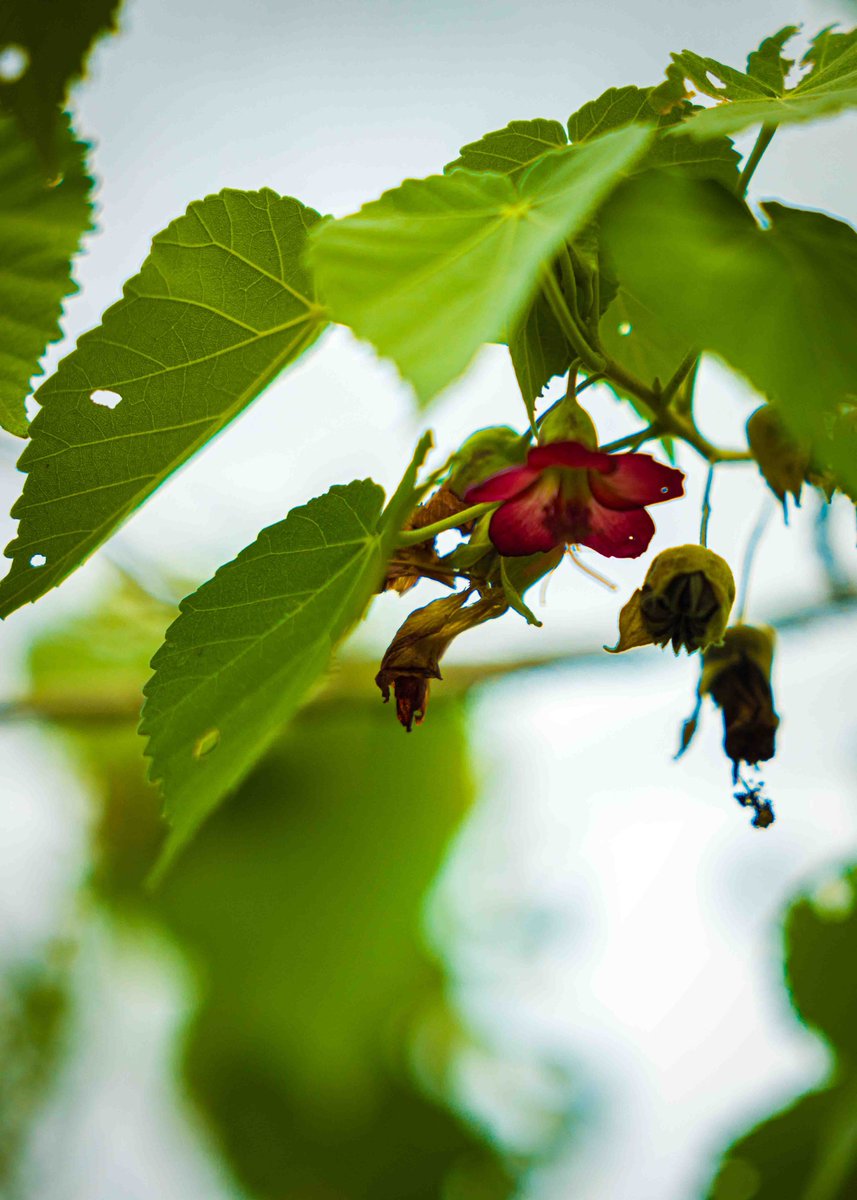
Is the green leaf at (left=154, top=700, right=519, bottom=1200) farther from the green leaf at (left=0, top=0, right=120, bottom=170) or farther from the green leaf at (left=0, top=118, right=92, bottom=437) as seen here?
the green leaf at (left=0, top=0, right=120, bottom=170)

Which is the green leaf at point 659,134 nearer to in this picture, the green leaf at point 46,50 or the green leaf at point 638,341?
the green leaf at point 638,341

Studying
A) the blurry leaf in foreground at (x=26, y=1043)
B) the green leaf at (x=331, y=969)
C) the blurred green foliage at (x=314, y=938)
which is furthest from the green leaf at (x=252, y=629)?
the blurry leaf in foreground at (x=26, y=1043)

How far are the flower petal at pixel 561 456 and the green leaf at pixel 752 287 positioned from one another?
4.1 inches

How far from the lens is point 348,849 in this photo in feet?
10.9

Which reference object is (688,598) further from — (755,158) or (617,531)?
(755,158)

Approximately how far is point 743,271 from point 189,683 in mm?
448

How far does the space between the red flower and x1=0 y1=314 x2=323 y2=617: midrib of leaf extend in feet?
0.68

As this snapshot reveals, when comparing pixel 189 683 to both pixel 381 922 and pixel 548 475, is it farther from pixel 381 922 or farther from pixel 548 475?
pixel 381 922

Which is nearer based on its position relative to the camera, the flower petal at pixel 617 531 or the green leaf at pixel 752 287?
the green leaf at pixel 752 287

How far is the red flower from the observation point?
72 centimetres

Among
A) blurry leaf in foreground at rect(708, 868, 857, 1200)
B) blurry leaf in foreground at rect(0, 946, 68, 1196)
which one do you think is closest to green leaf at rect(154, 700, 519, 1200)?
blurry leaf in foreground at rect(0, 946, 68, 1196)

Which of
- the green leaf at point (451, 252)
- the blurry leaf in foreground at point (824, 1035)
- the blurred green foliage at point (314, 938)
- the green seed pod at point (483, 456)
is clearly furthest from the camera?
the blurred green foliage at point (314, 938)

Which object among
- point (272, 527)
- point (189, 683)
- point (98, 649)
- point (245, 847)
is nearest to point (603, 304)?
point (272, 527)

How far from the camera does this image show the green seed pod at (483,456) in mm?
804
